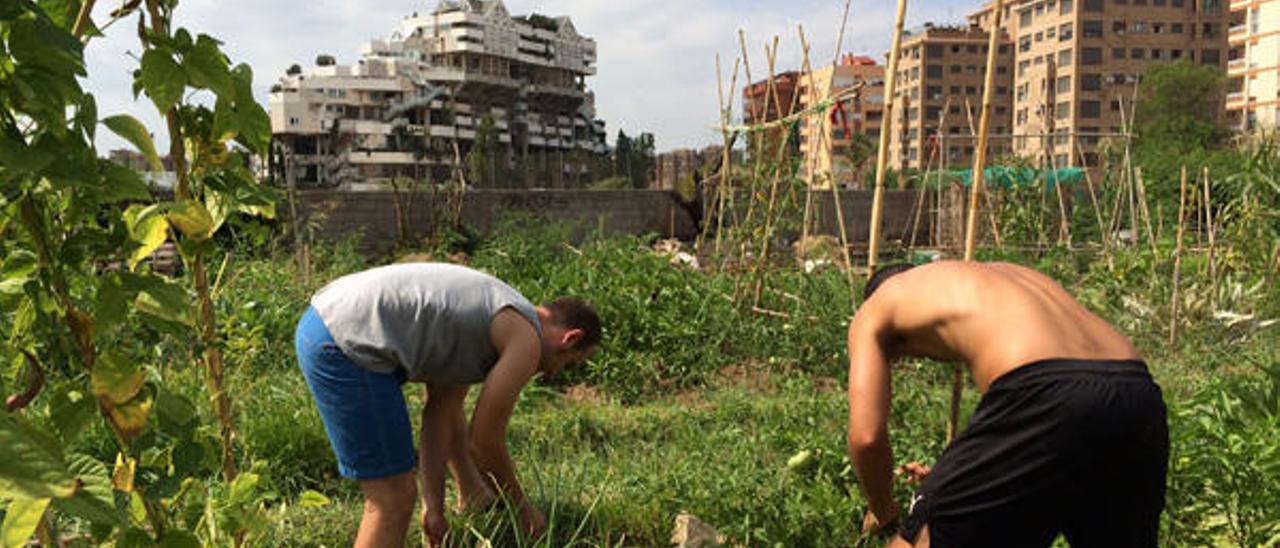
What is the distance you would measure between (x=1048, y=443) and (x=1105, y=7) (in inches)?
2929

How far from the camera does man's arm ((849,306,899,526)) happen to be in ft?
7.14

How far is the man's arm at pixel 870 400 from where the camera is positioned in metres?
2.18

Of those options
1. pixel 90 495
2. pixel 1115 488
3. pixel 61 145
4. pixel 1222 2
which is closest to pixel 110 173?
pixel 61 145

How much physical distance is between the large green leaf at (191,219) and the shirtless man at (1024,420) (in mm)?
1365

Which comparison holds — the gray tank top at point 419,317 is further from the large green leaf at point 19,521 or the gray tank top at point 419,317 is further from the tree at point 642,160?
the tree at point 642,160

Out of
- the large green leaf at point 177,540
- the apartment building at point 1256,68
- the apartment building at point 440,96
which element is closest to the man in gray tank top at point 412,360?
the large green leaf at point 177,540

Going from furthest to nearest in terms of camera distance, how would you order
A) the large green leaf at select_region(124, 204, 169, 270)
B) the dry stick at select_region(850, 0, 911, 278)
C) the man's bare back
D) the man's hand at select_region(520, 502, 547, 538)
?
the dry stick at select_region(850, 0, 911, 278), the man's hand at select_region(520, 502, 547, 538), the man's bare back, the large green leaf at select_region(124, 204, 169, 270)

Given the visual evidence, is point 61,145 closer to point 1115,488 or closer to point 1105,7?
point 1115,488

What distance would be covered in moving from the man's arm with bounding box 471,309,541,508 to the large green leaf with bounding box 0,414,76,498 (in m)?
1.70

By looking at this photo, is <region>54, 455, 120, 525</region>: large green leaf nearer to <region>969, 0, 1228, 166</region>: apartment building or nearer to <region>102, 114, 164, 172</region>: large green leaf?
<region>102, 114, 164, 172</region>: large green leaf

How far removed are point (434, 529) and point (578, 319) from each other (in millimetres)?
713

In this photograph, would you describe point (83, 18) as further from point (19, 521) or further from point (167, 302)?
point (19, 521)

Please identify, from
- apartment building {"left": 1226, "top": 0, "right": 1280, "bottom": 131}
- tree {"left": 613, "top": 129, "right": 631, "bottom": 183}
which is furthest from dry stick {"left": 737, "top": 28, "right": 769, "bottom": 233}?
apartment building {"left": 1226, "top": 0, "right": 1280, "bottom": 131}

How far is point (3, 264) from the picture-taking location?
4.31ft
